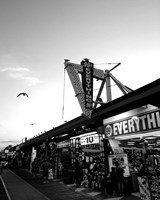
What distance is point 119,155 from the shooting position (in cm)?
1057

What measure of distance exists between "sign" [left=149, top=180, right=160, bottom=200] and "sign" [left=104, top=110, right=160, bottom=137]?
1936 millimetres

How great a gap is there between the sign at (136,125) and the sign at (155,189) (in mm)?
1936

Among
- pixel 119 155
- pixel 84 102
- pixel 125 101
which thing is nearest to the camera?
pixel 125 101

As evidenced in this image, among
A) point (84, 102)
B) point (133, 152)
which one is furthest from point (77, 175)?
point (84, 102)

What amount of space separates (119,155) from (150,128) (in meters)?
3.93

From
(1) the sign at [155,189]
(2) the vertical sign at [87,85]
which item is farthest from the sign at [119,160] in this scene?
(1) the sign at [155,189]

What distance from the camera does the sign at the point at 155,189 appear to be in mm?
6191

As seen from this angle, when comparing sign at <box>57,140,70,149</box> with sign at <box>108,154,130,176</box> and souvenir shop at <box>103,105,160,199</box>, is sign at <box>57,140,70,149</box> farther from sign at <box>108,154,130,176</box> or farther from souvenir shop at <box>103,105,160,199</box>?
sign at <box>108,154,130,176</box>

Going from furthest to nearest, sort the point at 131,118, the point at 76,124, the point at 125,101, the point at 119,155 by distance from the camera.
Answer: the point at 76,124
the point at 119,155
the point at 131,118
the point at 125,101

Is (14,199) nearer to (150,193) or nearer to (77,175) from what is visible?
(77,175)

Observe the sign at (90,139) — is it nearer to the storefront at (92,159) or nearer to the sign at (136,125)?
the storefront at (92,159)

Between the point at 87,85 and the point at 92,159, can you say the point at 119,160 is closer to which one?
the point at 92,159

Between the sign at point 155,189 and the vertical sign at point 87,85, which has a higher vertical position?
the vertical sign at point 87,85

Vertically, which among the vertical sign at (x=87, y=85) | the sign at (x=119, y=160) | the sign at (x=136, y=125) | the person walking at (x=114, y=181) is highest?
the vertical sign at (x=87, y=85)
